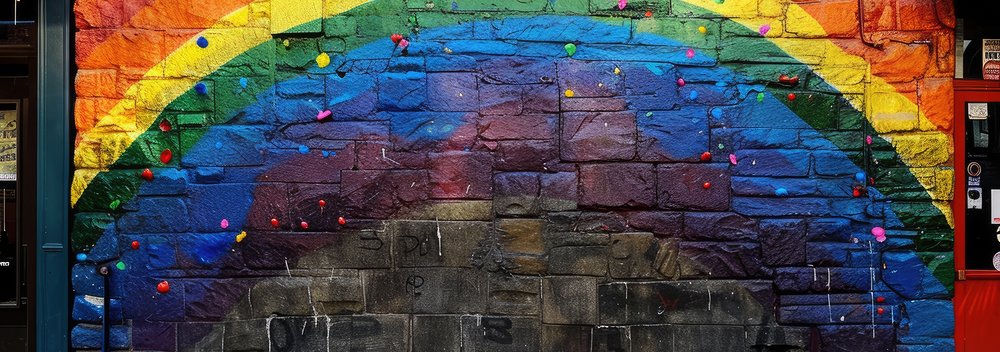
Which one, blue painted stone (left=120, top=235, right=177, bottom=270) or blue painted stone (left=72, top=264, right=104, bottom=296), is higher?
blue painted stone (left=120, top=235, right=177, bottom=270)

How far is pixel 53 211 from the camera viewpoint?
377cm

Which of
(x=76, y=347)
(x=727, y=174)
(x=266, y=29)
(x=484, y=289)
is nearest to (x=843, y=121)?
(x=727, y=174)

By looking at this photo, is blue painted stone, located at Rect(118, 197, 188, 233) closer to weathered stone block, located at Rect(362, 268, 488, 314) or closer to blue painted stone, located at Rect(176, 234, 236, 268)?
blue painted stone, located at Rect(176, 234, 236, 268)

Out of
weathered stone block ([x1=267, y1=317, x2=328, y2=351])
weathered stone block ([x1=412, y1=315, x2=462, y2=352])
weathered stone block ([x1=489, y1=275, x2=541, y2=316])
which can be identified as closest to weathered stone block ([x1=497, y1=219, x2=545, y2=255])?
weathered stone block ([x1=489, y1=275, x2=541, y2=316])

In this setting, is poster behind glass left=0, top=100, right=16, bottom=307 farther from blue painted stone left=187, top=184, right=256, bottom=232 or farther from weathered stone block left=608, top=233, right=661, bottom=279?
weathered stone block left=608, top=233, right=661, bottom=279

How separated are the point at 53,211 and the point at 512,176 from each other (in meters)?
2.70

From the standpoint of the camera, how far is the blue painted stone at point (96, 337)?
3734mm

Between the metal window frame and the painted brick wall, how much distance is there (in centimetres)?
13

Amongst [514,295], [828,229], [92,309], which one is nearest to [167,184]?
[92,309]

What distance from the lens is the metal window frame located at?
3762mm

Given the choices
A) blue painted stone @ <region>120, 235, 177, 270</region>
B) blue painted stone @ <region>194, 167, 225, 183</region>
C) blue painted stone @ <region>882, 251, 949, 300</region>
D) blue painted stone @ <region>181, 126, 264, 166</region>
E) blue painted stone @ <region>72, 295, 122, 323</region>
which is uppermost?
blue painted stone @ <region>181, 126, 264, 166</region>

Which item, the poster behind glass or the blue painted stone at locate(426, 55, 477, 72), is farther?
the poster behind glass

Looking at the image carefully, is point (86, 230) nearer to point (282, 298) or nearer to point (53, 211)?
point (53, 211)

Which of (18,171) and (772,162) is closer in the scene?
(772,162)
